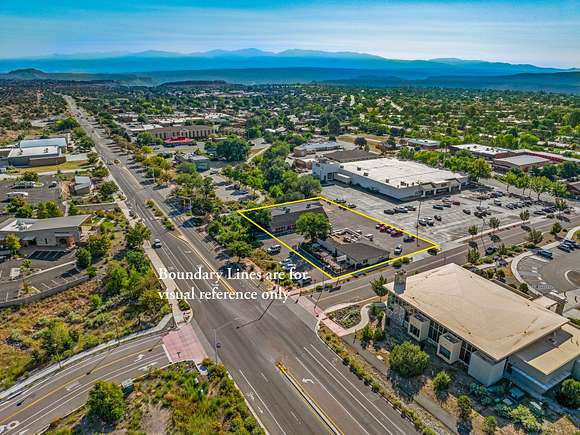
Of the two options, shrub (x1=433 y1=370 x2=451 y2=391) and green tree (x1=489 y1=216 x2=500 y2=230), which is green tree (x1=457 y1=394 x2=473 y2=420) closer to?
shrub (x1=433 y1=370 x2=451 y2=391)

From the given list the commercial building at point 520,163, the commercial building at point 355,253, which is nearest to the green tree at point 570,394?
the commercial building at point 355,253

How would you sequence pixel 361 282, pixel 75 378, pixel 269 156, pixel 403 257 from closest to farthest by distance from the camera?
pixel 75 378 < pixel 361 282 < pixel 403 257 < pixel 269 156

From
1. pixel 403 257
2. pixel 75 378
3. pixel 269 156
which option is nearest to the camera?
pixel 75 378

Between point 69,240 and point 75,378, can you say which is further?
point 69,240

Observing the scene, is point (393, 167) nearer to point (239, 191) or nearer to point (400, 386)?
point (239, 191)

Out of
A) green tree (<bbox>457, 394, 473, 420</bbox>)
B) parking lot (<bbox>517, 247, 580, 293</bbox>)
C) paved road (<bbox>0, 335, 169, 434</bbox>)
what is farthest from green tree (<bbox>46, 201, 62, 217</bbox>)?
parking lot (<bbox>517, 247, 580, 293</bbox>)

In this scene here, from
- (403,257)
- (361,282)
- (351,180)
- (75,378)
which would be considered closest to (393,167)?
(351,180)

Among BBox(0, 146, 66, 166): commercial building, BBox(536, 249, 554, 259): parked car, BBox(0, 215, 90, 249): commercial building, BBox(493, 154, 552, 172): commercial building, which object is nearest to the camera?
BBox(0, 215, 90, 249): commercial building
